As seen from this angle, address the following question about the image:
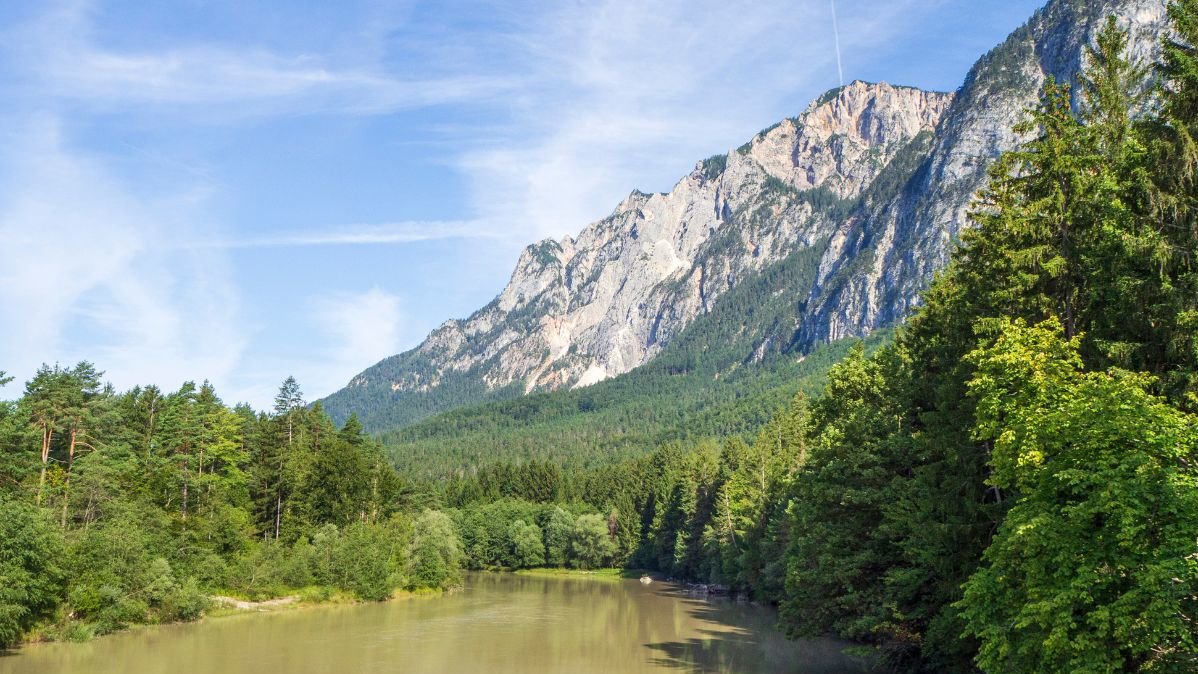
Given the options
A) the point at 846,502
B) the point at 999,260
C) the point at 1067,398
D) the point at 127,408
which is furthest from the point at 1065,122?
the point at 127,408

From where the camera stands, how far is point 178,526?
212ft

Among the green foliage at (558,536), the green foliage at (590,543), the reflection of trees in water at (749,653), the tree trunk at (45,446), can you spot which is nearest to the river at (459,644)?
the reflection of trees in water at (749,653)

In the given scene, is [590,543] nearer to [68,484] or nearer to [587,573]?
[587,573]

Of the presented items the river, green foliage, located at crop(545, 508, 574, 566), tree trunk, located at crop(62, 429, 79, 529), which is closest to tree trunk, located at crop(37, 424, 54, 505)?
tree trunk, located at crop(62, 429, 79, 529)

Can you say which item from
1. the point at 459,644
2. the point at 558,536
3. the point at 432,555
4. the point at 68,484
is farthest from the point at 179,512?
the point at 558,536

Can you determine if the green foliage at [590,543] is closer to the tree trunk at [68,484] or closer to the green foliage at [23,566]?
the tree trunk at [68,484]

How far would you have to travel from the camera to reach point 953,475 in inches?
1235

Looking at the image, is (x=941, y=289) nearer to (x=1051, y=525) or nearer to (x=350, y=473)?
(x=1051, y=525)

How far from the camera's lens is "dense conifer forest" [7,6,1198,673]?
18750 mm

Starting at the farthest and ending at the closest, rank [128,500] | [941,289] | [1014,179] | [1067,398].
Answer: [128,500], [941,289], [1014,179], [1067,398]

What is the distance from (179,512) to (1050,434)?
6596 cm

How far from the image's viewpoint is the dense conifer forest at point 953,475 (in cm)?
1875

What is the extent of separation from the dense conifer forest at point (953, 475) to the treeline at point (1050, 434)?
9 centimetres

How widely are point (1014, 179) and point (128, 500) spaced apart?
61371 mm
